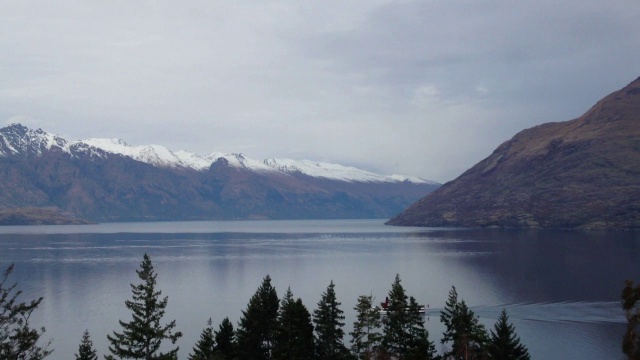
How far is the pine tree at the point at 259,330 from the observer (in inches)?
2037

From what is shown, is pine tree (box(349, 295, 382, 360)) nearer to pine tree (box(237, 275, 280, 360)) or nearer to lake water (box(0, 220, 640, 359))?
pine tree (box(237, 275, 280, 360))

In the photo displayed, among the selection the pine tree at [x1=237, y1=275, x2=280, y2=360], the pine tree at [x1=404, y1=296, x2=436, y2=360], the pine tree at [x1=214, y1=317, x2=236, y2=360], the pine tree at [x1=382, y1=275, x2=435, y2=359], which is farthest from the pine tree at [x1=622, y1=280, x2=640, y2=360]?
the pine tree at [x1=214, y1=317, x2=236, y2=360]

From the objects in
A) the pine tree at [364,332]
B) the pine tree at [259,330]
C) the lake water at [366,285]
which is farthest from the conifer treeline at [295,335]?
the lake water at [366,285]

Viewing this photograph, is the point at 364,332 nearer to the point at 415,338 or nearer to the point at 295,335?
the point at 415,338

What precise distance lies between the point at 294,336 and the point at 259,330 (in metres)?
4.56

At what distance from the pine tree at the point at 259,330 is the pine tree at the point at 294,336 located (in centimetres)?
158

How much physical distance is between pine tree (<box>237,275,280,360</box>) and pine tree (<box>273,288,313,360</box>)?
1.58 meters

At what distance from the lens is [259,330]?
52.9 metres

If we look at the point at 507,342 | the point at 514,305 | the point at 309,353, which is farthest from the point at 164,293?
the point at 507,342

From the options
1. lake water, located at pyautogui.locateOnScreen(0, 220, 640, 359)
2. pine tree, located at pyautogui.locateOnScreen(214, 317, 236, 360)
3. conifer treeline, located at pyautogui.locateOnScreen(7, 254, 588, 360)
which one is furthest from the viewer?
lake water, located at pyautogui.locateOnScreen(0, 220, 640, 359)

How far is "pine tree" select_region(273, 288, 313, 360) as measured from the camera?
48656 mm

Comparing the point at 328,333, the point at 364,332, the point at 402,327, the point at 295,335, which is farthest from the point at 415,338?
the point at 295,335

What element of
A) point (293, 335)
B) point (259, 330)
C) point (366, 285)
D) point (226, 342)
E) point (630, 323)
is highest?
point (630, 323)

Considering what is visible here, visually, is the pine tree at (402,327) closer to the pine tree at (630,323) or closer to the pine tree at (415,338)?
the pine tree at (415,338)
